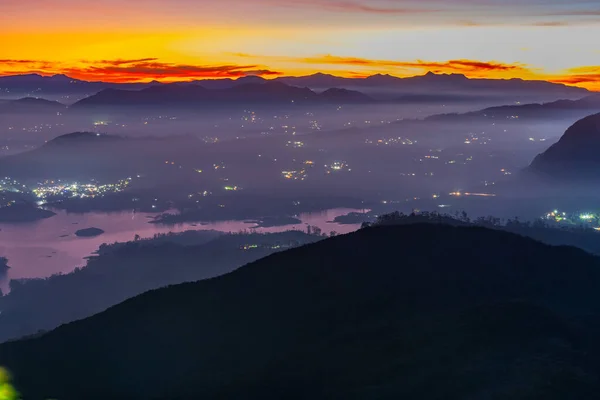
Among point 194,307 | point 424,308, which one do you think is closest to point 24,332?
point 194,307

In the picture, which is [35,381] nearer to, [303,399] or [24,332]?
[303,399]

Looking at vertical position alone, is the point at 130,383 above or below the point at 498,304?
below

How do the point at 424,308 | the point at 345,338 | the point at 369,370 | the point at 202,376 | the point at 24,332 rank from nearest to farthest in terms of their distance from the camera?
the point at 369,370 → the point at 202,376 → the point at 345,338 → the point at 424,308 → the point at 24,332

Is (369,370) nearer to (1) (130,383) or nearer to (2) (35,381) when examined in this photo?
(1) (130,383)

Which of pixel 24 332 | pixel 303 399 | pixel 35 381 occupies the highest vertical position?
pixel 303 399

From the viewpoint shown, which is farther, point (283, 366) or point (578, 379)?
point (283, 366)

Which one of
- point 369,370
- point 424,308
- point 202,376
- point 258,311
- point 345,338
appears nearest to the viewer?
point 369,370

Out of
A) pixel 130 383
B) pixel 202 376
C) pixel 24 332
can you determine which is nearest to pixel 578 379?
pixel 202 376
